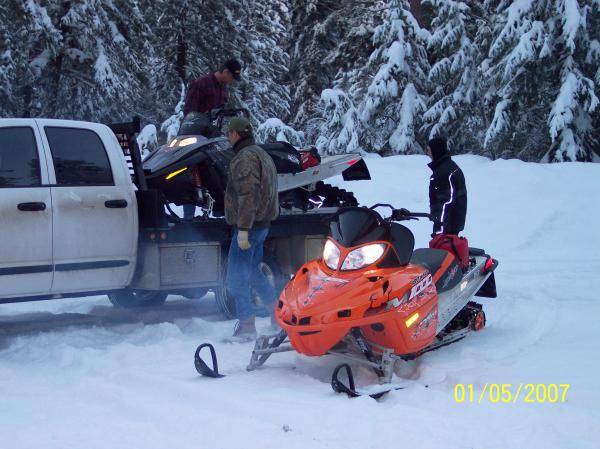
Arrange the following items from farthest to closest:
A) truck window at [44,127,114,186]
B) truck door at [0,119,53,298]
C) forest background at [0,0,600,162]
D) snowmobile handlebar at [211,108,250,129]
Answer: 1. forest background at [0,0,600,162]
2. snowmobile handlebar at [211,108,250,129]
3. truck window at [44,127,114,186]
4. truck door at [0,119,53,298]

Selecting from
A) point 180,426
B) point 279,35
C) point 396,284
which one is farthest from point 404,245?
point 279,35

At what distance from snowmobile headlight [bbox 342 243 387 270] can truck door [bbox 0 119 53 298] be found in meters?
2.57

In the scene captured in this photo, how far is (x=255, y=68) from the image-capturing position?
3033 cm

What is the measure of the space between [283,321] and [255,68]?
2650 cm

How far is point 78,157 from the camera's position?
6246 mm

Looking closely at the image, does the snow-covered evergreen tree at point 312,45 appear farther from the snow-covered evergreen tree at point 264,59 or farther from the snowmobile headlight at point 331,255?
the snowmobile headlight at point 331,255

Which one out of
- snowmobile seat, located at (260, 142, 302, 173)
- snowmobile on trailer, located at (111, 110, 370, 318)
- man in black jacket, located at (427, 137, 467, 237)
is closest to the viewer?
snowmobile on trailer, located at (111, 110, 370, 318)

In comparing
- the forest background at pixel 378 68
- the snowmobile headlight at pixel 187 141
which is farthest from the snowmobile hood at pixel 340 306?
the forest background at pixel 378 68

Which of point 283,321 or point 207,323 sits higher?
point 283,321

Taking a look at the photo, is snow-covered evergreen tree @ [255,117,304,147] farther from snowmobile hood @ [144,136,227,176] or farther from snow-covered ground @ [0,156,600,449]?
snowmobile hood @ [144,136,227,176]

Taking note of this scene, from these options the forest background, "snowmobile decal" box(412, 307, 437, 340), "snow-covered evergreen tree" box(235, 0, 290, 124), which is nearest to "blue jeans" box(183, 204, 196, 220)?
"snowmobile decal" box(412, 307, 437, 340)

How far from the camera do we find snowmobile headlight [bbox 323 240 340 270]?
4938 millimetres

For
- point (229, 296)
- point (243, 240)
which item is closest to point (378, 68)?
point (229, 296)

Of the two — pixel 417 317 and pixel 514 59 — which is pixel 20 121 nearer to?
pixel 417 317
